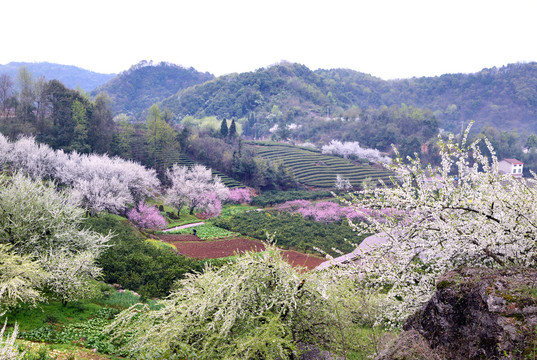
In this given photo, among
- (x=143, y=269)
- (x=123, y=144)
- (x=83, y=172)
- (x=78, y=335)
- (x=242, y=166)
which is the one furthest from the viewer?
(x=242, y=166)

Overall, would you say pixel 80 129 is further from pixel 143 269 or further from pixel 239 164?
pixel 143 269

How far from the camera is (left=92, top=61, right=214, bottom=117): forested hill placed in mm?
132375

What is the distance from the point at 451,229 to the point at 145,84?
161 metres

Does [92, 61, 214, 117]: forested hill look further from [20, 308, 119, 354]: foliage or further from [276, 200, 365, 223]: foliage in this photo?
[20, 308, 119, 354]: foliage

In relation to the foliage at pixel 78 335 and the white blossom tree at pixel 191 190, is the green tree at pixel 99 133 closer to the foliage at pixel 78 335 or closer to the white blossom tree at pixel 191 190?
the white blossom tree at pixel 191 190

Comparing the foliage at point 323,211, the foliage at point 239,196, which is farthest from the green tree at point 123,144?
the foliage at point 323,211

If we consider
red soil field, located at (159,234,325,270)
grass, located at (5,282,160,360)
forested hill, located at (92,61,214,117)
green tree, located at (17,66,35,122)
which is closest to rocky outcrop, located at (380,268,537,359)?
grass, located at (5,282,160,360)

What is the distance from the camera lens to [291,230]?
2953cm

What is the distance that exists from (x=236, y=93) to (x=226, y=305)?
119697 mm

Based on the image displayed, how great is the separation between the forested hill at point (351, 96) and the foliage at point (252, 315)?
94.8 meters

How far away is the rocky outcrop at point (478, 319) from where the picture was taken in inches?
164

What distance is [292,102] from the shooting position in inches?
4776

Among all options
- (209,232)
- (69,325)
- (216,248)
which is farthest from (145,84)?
(69,325)

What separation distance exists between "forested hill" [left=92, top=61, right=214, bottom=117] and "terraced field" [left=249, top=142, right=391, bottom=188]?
76230mm
